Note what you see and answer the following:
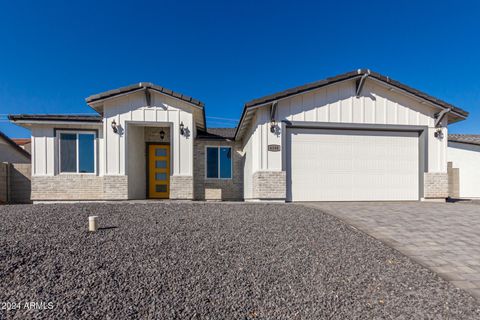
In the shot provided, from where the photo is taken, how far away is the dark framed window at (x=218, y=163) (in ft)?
33.1

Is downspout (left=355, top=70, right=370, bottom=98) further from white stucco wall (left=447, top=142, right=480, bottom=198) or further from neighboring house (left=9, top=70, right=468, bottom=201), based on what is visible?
white stucco wall (left=447, top=142, right=480, bottom=198)

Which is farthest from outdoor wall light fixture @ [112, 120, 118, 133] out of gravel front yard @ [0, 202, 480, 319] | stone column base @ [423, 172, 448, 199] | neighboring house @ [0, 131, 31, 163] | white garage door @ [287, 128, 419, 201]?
stone column base @ [423, 172, 448, 199]

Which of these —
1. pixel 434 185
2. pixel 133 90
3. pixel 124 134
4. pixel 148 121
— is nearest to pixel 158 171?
pixel 124 134

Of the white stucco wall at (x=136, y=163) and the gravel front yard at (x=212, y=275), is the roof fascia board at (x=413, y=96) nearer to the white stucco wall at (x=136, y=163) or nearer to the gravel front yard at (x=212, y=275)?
the gravel front yard at (x=212, y=275)

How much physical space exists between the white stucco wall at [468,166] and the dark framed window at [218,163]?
42.0 feet

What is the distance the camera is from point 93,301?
2004mm

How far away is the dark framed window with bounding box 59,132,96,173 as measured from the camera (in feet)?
27.8

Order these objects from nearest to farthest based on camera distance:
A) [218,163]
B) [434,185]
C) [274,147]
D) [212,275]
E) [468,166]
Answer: [212,275] < [274,147] < [434,185] < [218,163] < [468,166]

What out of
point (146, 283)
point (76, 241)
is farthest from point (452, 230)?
point (76, 241)

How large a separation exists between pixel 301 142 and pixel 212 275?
6.22 m

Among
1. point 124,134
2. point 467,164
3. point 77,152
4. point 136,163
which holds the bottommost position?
point 467,164

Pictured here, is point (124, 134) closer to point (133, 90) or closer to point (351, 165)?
point (133, 90)

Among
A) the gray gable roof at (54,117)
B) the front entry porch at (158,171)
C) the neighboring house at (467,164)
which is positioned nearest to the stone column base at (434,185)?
the neighboring house at (467,164)

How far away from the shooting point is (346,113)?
7.89m
